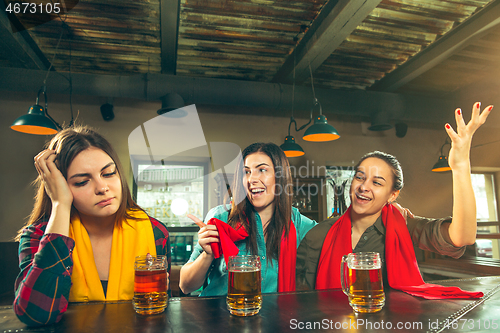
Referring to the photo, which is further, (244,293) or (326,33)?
(326,33)

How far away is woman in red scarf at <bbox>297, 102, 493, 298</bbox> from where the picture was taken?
53.7 inches

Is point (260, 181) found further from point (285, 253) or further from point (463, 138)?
point (463, 138)

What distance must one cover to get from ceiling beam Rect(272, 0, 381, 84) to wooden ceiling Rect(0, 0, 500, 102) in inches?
0.4

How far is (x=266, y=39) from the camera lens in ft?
12.8

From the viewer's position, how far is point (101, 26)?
362cm

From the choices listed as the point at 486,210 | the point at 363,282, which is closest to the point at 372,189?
the point at 363,282

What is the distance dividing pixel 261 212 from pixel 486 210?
6505 millimetres

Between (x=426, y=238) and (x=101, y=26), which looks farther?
(x=101, y=26)

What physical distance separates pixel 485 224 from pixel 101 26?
6.96 meters

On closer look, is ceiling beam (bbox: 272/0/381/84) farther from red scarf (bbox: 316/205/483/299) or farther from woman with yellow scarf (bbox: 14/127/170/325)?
woman with yellow scarf (bbox: 14/127/170/325)

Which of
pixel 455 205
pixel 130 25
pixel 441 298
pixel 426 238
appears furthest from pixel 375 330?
pixel 130 25

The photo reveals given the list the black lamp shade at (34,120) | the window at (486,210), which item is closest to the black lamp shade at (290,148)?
the black lamp shade at (34,120)

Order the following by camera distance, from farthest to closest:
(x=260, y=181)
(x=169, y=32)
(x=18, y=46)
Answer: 1. (x=18, y=46)
2. (x=169, y=32)
3. (x=260, y=181)

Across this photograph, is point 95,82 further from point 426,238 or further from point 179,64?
point 426,238
